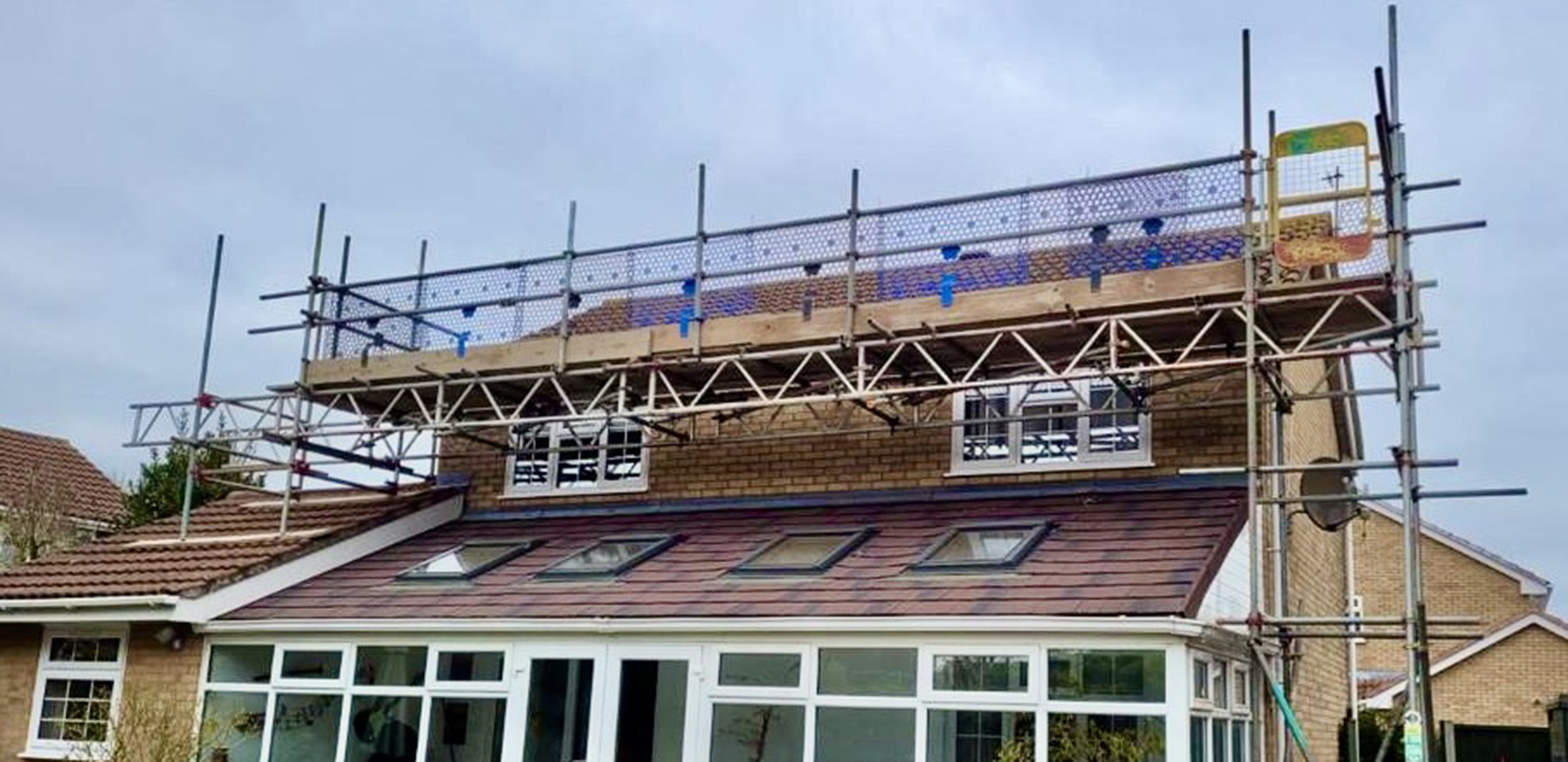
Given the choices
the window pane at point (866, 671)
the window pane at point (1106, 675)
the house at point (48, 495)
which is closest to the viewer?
the window pane at point (1106, 675)

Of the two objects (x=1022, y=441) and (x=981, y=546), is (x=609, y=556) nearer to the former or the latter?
(x=981, y=546)

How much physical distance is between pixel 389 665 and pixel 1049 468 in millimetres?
5887

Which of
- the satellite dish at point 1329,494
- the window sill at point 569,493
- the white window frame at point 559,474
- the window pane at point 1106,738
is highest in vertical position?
the white window frame at point 559,474

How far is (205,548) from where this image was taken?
14.9 metres

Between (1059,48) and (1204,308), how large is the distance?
2959 mm

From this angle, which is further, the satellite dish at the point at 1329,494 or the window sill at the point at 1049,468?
the window sill at the point at 1049,468

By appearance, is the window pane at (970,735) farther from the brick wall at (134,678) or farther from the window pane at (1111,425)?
the brick wall at (134,678)

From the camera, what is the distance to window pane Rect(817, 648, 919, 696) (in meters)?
10.3

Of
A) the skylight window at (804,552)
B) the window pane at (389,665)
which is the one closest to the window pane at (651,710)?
Result: the skylight window at (804,552)

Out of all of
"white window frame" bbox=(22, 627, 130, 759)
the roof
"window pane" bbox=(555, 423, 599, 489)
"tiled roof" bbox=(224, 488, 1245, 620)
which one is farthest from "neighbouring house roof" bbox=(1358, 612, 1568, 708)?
the roof

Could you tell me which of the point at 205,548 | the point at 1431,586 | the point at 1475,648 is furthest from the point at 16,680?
the point at 1431,586

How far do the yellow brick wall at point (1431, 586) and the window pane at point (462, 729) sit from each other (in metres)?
21.1

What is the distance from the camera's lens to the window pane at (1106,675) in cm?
955

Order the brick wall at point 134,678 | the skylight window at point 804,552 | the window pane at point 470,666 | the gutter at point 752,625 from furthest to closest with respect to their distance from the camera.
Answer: the brick wall at point 134,678
the window pane at point 470,666
the skylight window at point 804,552
the gutter at point 752,625
